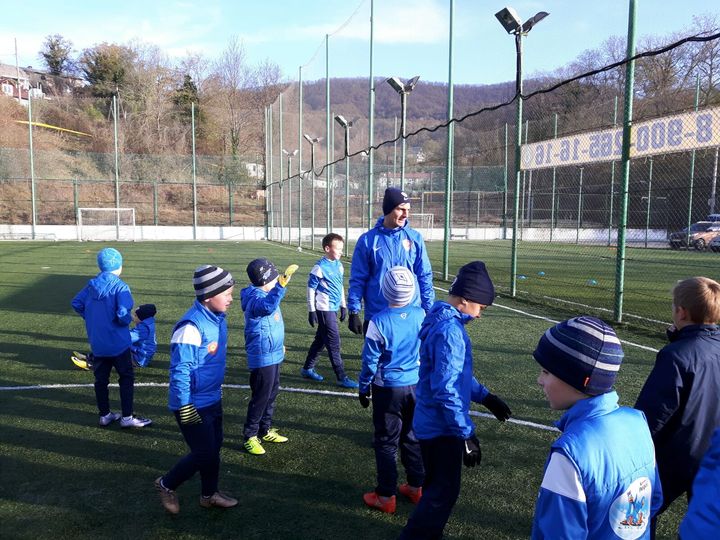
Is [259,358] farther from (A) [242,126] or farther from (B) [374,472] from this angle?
(A) [242,126]

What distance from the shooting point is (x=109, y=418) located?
197 inches

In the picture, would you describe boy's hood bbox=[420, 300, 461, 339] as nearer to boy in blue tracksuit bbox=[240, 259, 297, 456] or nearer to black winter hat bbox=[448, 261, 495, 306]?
black winter hat bbox=[448, 261, 495, 306]

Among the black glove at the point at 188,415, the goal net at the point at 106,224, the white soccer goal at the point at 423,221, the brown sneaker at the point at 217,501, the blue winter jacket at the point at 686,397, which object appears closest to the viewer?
the blue winter jacket at the point at 686,397

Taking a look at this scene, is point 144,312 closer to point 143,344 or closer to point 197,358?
point 143,344

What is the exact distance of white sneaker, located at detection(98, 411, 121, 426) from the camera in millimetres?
4973

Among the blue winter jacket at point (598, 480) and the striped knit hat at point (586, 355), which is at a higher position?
the striped knit hat at point (586, 355)

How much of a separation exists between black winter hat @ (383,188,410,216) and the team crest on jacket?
350 cm

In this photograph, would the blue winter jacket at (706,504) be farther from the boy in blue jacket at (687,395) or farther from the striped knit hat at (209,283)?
the striped knit hat at (209,283)

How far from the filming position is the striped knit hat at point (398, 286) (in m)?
3.47

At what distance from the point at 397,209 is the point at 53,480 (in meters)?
3.48

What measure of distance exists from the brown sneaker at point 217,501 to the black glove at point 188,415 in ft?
1.99

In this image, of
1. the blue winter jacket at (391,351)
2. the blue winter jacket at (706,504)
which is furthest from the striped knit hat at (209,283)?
the blue winter jacket at (706,504)

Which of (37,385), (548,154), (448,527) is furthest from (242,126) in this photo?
(448,527)

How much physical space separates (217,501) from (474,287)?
2192mm
